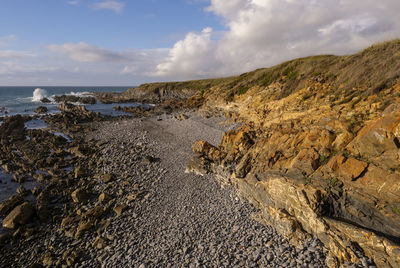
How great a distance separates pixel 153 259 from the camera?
12.0m

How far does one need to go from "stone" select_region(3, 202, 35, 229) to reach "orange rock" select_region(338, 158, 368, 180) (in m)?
22.6

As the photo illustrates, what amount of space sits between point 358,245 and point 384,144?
5.29m

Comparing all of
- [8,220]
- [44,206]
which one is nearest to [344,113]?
[44,206]

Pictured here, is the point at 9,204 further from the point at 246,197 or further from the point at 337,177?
the point at 337,177

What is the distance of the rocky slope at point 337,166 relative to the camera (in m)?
9.88

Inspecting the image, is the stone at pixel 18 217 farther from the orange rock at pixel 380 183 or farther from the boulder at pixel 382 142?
the boulder at pixel 382 142

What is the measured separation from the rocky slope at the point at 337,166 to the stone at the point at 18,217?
1418 centimetres

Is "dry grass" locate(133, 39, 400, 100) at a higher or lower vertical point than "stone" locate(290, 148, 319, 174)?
higher

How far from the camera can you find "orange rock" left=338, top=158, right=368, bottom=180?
35.7 ft

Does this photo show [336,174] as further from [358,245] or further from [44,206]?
[44,206]

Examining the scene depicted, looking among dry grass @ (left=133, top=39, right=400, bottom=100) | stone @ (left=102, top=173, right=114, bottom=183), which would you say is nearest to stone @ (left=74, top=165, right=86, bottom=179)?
stone @ (left=102, top=173, right=114, bottom=183)

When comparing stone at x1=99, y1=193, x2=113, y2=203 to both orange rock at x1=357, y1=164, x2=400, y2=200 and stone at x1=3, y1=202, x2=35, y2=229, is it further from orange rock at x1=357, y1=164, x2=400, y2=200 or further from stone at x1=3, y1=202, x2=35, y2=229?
orange rock at x1=357, y1=164, x2=400, y2=200

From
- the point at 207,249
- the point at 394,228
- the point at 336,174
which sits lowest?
the point at 207,249

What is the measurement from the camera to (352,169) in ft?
36.6
